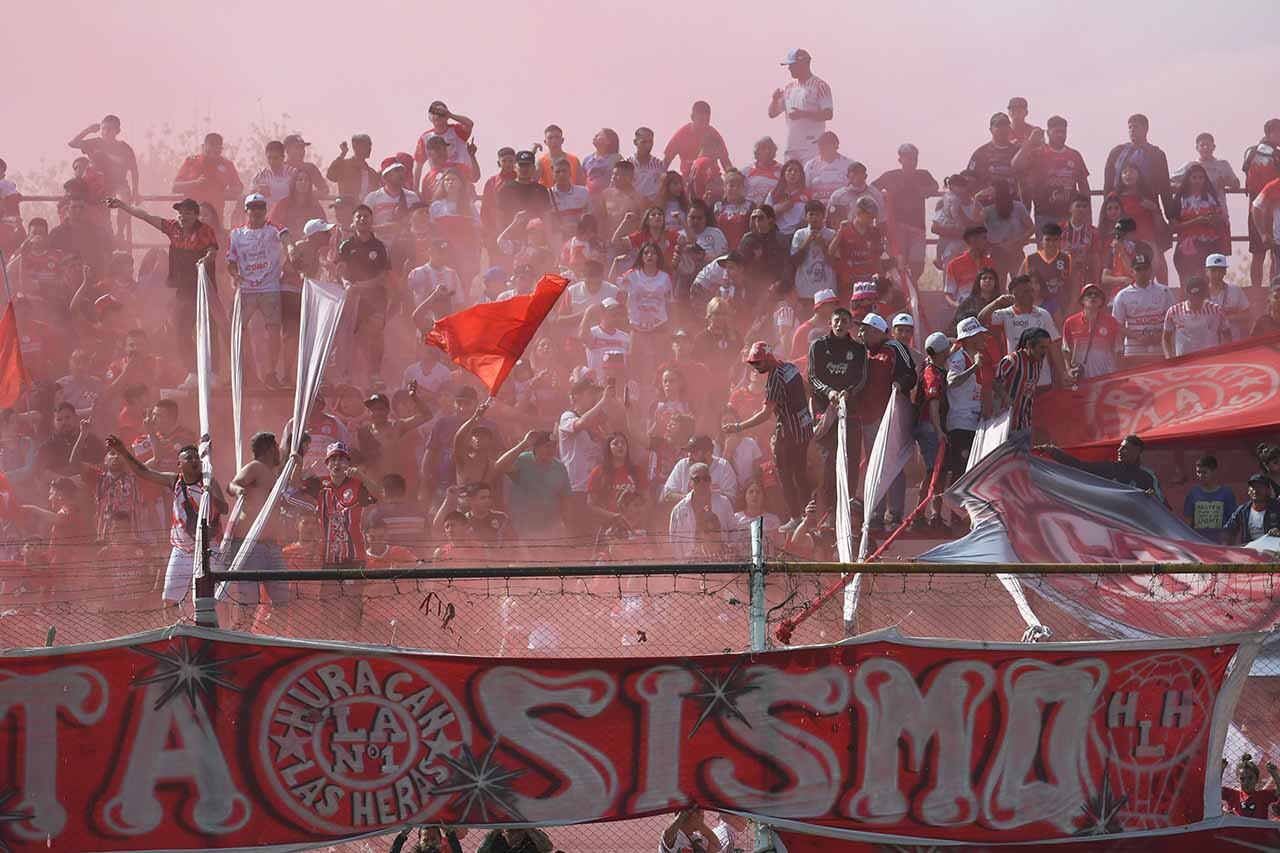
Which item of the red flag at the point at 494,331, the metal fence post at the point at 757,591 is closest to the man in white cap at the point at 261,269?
the red flag at the point at 494,331

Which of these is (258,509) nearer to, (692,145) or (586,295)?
(586,295)

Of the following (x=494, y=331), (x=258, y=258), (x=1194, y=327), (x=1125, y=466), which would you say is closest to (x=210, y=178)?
(x=258, y=258)

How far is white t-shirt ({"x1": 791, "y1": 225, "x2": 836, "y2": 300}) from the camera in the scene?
1538 centimetres

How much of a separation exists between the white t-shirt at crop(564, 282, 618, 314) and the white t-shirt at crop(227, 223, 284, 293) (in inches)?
106

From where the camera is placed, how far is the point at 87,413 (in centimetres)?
1459

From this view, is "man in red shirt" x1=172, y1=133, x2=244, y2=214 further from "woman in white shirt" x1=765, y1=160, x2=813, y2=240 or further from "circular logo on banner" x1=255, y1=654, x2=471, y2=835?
"circular logo on banner" x1=255, y1=654, x2=471, y2=835

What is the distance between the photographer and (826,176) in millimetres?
17000

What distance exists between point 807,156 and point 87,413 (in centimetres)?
779

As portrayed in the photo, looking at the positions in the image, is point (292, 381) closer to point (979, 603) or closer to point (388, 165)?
point (388, 165)

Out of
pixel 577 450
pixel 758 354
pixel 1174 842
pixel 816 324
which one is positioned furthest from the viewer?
pixel 816 324

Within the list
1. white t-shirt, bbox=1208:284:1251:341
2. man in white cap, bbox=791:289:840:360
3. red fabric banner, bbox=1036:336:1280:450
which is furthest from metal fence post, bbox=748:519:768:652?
white t-shirt, bbox=1208:284:1251:341

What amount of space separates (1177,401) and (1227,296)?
2804mm

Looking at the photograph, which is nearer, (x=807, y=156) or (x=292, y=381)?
(x=292, y=381)

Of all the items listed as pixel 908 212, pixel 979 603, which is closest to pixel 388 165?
pixel 908 212
